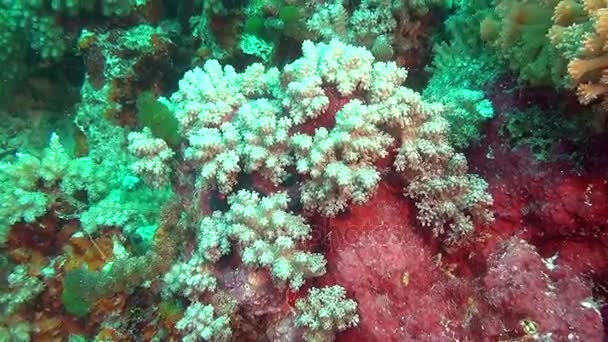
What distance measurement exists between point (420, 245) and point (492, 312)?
502mm

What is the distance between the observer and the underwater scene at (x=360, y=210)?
259 cm

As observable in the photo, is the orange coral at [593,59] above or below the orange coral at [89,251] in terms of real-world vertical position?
above

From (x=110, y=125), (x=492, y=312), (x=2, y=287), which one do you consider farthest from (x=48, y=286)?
(x=492, y=312)

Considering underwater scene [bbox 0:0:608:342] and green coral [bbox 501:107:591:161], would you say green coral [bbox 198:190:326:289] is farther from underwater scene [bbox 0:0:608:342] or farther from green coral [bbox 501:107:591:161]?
green coral [bbox 501:107:591:161]

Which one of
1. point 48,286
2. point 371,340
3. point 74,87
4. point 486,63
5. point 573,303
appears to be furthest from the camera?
point 74,87

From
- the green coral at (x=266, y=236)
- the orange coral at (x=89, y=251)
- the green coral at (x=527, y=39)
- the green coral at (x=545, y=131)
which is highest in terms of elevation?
the green coral at (x=527, y=39)

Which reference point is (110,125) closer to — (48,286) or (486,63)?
(48,286)

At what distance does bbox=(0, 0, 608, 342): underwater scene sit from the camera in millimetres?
2594

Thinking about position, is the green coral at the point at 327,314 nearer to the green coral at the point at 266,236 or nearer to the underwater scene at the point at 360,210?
the underwater scene at the point at 360,210

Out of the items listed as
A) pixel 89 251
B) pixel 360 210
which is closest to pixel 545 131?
pixel 360 210

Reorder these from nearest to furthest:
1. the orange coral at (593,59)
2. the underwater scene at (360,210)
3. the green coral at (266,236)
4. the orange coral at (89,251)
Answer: the orange coral at (593,59) → the underwater scene at (360,210) → the green coral at (266,236) → the orange coral at (89,251)

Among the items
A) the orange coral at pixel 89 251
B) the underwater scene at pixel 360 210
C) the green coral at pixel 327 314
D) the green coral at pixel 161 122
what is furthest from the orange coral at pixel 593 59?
the orange coral at pixel 89 251

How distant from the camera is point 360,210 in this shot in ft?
9.38

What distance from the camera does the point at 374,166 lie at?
9.50 feet
